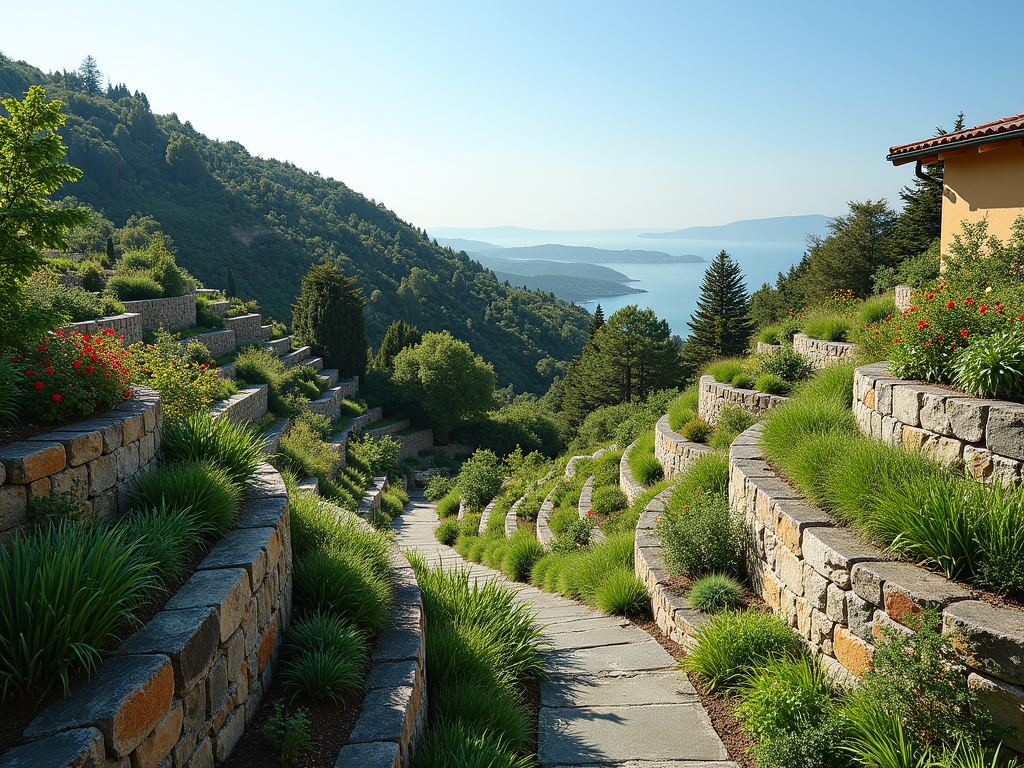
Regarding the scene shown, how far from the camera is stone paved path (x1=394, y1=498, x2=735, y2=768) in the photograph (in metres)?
3.40

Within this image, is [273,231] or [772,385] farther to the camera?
[273,231]

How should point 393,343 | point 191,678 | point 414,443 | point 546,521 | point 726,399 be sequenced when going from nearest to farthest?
1. point 191,678
2. point 726,399
3. point 546,521
4. point 414,443
5. point 393,343

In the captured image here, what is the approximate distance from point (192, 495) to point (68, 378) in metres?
1.06

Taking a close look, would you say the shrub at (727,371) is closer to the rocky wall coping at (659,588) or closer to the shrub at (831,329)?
the shrub at (831,329)

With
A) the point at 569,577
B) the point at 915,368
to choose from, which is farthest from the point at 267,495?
the point at 915,368

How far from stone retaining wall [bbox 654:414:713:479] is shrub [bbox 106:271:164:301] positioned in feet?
45.2

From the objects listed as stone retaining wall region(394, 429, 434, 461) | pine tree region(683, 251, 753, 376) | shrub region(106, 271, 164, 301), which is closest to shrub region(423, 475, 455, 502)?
stone retaining wall region(394, 429, 434, 461)

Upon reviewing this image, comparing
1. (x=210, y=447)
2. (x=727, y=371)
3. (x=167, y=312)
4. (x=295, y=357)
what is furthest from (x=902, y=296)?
(x=295, y=357)

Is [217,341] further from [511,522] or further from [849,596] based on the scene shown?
[849,596]

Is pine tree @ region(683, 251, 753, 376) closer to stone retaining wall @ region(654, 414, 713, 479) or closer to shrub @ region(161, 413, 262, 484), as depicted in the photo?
stone retaining wall @ region(654, 414, 713, 479)

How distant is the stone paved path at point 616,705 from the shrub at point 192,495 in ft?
7.63

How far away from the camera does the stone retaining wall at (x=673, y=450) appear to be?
8297 mm

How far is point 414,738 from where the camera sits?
328 centimetres

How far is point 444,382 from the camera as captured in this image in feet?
107
